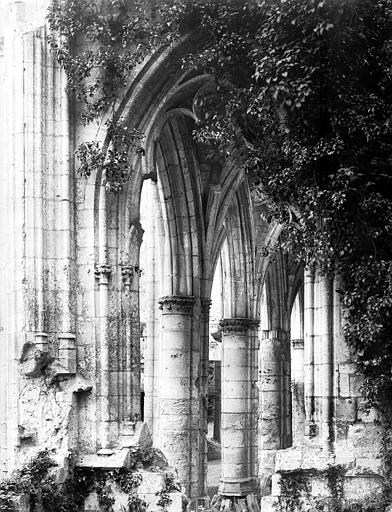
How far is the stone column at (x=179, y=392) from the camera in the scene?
54.0ft

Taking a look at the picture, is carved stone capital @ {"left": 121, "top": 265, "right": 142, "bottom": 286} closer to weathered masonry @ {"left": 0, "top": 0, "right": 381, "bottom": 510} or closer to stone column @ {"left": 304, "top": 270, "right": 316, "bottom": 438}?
weathered masonry @ {"left": 0, "top": 0, "right": 381, "bottom": 510}

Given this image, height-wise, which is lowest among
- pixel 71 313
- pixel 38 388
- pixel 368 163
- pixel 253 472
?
pixel 253 472

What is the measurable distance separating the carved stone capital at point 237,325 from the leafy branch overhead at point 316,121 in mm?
8085

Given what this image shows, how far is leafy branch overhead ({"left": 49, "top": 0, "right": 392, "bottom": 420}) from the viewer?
10984mm

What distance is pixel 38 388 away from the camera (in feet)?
38.9

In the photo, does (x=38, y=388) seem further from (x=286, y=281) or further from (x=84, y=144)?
(x=286, y=281)

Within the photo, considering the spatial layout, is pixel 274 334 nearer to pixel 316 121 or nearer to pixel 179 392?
pixel 179 392

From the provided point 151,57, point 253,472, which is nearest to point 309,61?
Result: point 151,57

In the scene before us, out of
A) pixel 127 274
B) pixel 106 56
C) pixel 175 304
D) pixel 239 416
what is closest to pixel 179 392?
pixel 175 304

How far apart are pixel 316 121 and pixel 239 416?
904cm

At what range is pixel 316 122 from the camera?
1133cm

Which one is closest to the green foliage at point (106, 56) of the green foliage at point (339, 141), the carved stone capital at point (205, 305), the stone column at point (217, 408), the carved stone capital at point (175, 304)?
the green foliage at point (339, 141)

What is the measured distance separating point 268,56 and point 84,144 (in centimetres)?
241

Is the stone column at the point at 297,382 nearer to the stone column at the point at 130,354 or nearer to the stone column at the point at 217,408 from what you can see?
the stone column at the point at 217,408
